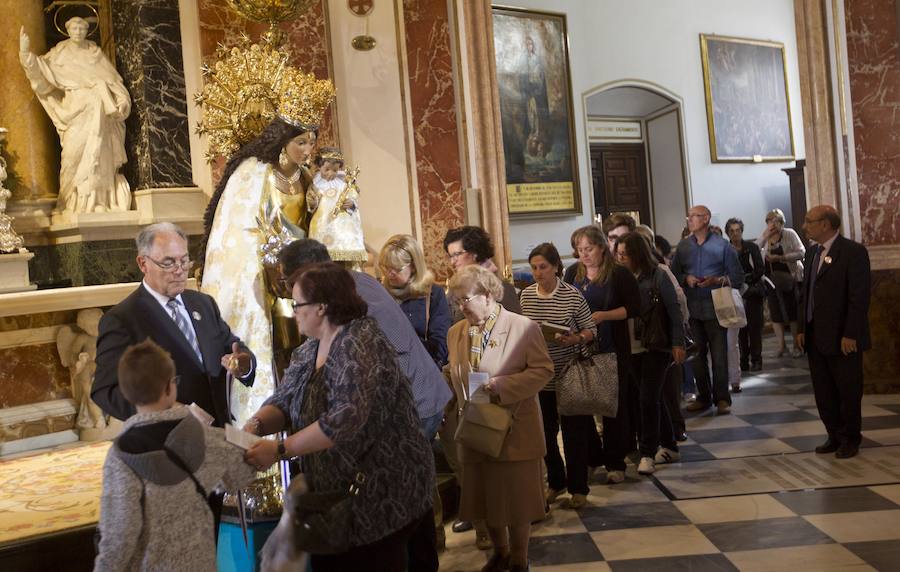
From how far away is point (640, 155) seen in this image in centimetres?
1593

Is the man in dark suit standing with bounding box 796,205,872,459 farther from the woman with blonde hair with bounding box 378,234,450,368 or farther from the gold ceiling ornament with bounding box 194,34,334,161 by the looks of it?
the gold ceiling ornament with bounding box 194,34,334,161

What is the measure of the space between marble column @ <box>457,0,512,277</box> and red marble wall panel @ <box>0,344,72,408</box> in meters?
3.70

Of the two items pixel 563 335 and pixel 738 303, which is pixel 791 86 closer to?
pixel 738 303

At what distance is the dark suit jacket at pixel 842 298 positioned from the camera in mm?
5898

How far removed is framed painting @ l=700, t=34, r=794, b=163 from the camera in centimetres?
1542

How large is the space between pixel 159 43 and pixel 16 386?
8.55 feet

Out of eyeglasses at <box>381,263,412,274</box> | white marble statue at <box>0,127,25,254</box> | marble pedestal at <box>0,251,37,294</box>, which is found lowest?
eyeglasses at <box>381,263,412,274</box>

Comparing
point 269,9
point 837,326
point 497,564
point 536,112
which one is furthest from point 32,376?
point 536,112

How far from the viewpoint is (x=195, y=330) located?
3.55 metres

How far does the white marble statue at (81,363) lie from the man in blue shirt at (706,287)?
187 inches

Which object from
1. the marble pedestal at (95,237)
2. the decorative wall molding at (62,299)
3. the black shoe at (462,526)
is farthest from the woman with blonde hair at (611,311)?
the marble pedestal at (95,237)

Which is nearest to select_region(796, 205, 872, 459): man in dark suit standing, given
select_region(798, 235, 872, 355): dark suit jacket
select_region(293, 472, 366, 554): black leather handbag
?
select_region(798, 235, 872, 355): dark suit jacket

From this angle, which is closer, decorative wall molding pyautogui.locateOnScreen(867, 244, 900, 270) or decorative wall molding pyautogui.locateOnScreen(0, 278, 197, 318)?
decorative wall molding pyautogui.locateOnScreen(0, 278, 197, 318)

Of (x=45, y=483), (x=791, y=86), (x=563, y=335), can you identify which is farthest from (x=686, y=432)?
(x=791, y=86)
